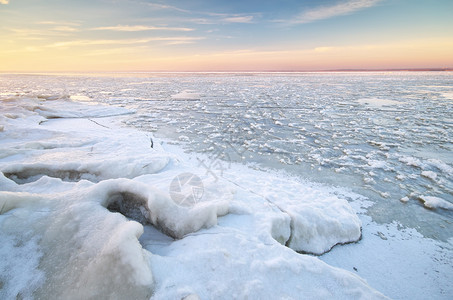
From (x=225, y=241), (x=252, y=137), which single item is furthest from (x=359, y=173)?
(x=225, y=241)

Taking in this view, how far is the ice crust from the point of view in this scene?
1.62 metres

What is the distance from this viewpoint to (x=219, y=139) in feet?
21.5

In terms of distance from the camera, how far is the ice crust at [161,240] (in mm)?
1619

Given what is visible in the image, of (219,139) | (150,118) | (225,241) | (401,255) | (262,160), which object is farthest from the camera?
(150,118)

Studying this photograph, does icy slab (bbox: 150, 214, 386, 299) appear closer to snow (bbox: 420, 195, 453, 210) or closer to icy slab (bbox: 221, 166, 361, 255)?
icy slab (bbox: 221, 166, 361, 255)

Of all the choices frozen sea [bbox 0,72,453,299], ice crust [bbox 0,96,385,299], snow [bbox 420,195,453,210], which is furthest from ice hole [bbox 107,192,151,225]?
snow [bbox 420,195,453,210]

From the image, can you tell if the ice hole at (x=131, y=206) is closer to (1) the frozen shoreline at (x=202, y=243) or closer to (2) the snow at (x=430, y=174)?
(1) the frozen shoreline at (x=202, y=243)

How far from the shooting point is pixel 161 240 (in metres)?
2.16

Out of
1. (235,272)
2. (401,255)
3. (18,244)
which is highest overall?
(18,244)

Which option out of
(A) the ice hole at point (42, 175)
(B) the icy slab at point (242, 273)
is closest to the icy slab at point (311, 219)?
(B) the icy slab at point (242, 273)

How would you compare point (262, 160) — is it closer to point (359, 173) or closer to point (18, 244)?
point (359, 173)

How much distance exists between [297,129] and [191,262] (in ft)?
21.8

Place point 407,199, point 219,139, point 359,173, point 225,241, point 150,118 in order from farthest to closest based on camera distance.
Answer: point 150,118 < point 219,139 < point 359,173 < point 407,199 < point 225,241

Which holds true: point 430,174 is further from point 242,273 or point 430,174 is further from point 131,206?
point 131,206
